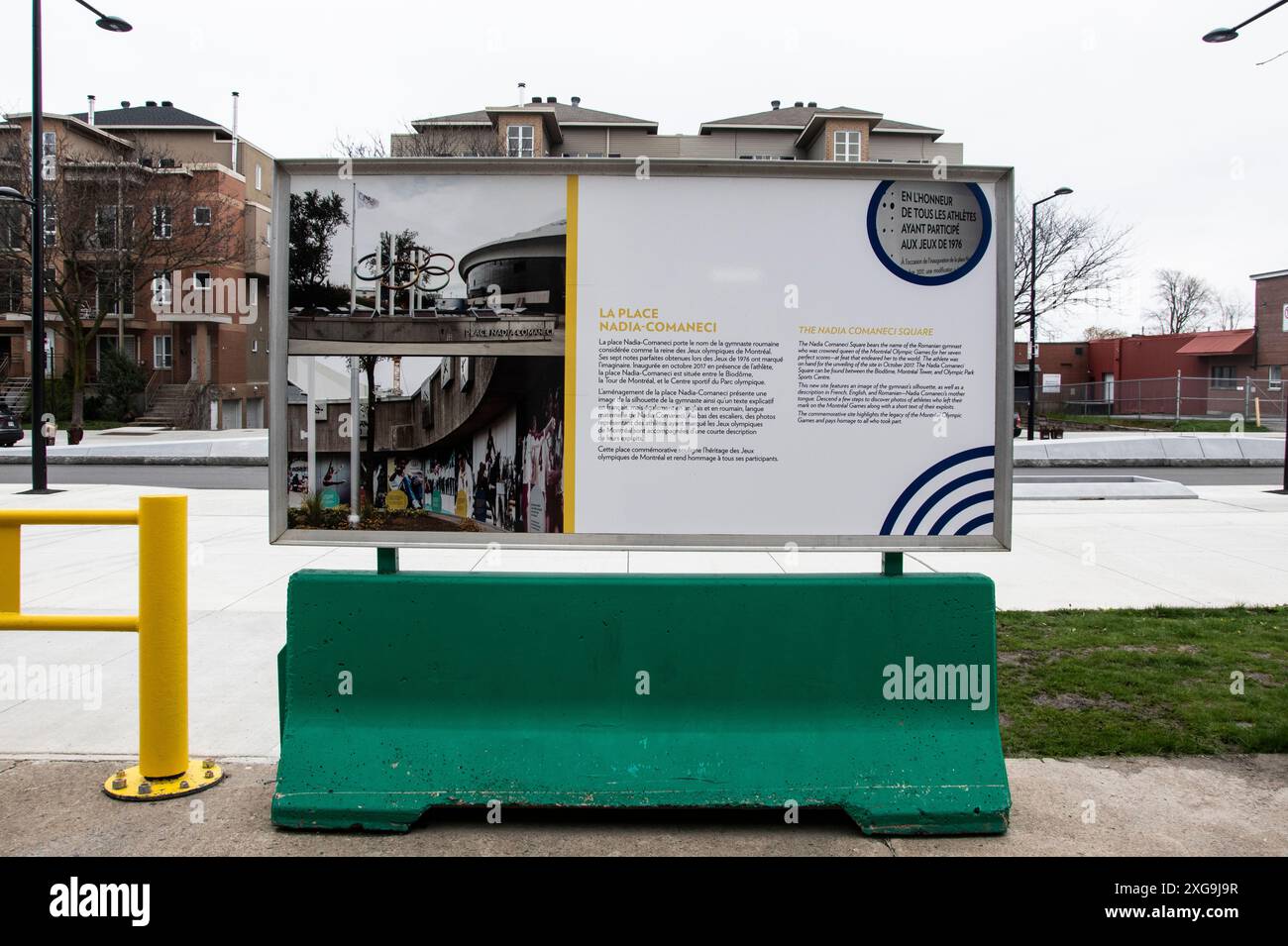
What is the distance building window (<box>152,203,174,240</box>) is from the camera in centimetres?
4094

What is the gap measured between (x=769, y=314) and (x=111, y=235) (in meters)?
42.8

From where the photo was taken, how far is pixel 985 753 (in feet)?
12.8

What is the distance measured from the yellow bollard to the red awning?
56.1 m

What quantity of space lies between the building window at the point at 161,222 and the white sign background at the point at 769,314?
42455 mm

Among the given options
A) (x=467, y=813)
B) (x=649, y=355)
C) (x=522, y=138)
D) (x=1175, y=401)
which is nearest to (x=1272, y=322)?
(x=1175, y=401)

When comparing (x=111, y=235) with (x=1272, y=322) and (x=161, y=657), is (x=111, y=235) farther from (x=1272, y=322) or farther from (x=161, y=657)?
(x=1272, y=322)

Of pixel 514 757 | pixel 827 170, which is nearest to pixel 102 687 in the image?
pixel 514 757

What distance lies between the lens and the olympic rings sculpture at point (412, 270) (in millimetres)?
3844

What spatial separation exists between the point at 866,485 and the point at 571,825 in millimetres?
1730

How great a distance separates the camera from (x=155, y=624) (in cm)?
407

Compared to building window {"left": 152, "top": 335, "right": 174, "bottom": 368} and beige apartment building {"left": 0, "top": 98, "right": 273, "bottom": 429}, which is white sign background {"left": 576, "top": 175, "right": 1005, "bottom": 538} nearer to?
beige apartment building {"left": 0, "top": 98, "right": 273, "bottom": 429}

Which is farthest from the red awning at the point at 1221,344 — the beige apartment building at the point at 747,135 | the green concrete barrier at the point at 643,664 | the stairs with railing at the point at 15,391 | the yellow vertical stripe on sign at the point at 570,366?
the stairs with railing at the point at 15,391

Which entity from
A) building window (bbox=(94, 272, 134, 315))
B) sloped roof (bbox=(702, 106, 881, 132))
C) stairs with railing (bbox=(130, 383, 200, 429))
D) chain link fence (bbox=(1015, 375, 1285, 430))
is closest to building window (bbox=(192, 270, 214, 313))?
stairs with railing (bbox=(130, 383, 200, 429))
